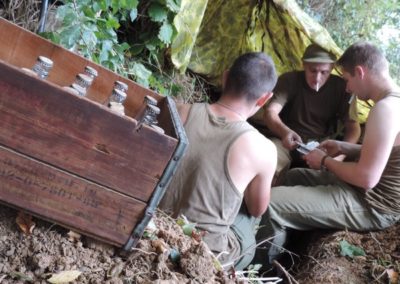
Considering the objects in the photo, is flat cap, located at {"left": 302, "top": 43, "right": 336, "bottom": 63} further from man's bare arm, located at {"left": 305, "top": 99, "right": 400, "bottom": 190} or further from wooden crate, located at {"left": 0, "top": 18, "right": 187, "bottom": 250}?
wooden crate, located at {"left": 0, "top": 18, "right": 187, "bottom": 250}

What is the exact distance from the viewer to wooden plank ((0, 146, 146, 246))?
4.07ft

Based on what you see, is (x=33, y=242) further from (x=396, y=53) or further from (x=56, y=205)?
(x=396, y=53)

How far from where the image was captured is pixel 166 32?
3.34 metres

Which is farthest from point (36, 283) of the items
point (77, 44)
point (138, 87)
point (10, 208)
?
point (77, 44)

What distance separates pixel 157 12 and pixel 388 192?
6.48 ft

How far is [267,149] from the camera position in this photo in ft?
6.79

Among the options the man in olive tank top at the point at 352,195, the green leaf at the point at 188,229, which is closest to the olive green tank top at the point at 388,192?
the man in olive tank top at the point at 352,195

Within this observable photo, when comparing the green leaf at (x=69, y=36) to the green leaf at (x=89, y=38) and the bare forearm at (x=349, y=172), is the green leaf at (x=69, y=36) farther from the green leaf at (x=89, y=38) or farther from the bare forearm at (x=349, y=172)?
the bare forearm at (x=349, y=172)

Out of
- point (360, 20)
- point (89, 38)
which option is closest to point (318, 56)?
point (89, 38)

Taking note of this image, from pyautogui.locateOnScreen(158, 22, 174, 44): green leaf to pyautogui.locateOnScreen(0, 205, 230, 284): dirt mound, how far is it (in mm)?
2156

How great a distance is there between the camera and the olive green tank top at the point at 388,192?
2.78m

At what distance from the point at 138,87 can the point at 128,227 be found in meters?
0.70

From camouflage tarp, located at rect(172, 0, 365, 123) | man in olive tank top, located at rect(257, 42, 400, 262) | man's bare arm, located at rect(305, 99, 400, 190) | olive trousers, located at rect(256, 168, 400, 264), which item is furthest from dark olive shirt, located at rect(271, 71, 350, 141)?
man's bare arm, located at rect(305, 99, 400, 190)

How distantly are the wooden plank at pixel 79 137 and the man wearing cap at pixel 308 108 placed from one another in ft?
8.62
